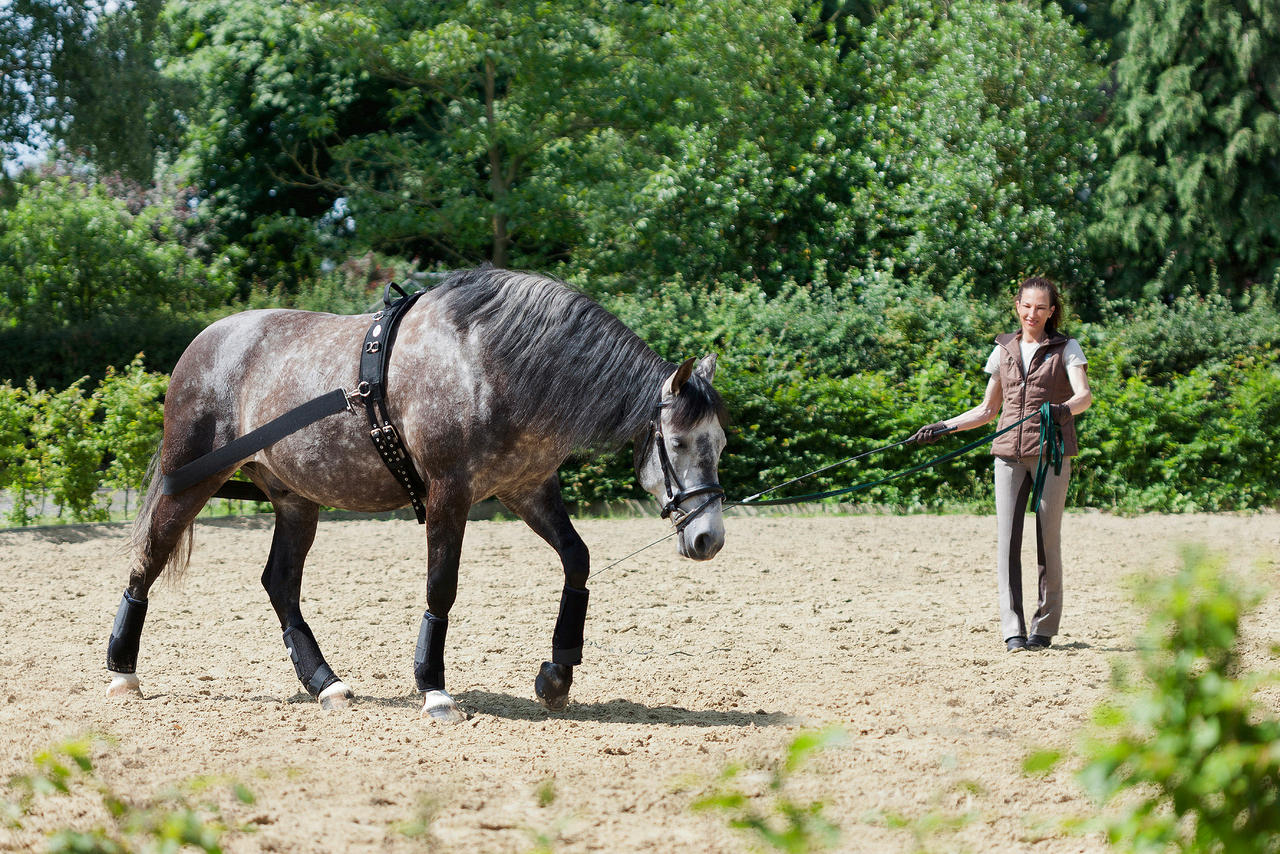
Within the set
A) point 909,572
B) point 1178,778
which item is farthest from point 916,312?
point 1178,778

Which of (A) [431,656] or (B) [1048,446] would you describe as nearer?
(A) [431,656]

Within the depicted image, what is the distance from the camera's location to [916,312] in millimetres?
13891

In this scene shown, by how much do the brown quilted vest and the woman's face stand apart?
0.08m

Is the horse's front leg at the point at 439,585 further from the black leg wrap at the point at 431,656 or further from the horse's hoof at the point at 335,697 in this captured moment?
the horse's hoof at the point at 335,697

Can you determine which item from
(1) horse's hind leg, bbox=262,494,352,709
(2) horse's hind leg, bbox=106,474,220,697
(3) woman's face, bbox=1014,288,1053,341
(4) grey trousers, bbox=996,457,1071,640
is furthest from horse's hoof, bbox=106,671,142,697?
(3) woman's face, bbox=1014,288,1053,341

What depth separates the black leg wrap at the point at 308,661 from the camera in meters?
4.68

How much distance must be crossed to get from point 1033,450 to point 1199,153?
14.7 meters

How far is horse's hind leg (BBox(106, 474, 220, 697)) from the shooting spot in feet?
15.7

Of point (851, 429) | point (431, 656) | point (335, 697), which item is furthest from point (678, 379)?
point (851, 429)

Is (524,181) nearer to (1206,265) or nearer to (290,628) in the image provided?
(1206,265)

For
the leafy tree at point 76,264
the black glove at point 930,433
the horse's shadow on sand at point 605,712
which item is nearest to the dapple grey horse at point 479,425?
the horse's shadow on sand at point 605,712

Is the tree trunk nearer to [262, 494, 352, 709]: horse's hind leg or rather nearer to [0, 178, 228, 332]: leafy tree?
[0, 178, 228, 332]: leafy tree

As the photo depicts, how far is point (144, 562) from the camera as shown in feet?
16.1

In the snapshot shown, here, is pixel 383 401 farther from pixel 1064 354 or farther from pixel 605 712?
pixel 1064 354
